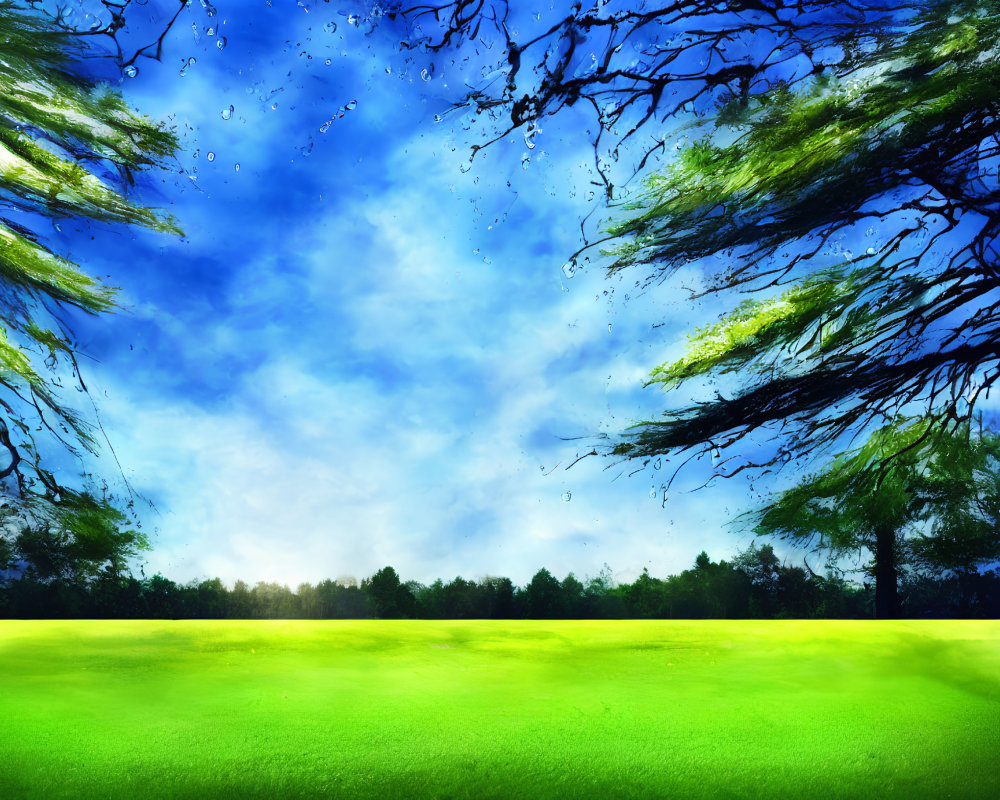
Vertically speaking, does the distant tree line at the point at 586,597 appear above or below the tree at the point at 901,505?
below

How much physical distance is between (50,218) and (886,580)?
12.0 m

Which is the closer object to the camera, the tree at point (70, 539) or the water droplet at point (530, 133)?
the water droplet at point (530, 133)

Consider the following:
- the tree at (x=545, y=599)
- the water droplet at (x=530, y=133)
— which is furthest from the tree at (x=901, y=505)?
the water droplet at (x=530, y=133)

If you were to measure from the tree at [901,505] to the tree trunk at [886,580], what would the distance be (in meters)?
0.01

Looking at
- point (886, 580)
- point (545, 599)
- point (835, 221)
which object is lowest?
point (545, 599)

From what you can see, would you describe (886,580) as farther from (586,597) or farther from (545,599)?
(545,599)

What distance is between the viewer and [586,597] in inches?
402

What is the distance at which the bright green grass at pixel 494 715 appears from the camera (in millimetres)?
3713

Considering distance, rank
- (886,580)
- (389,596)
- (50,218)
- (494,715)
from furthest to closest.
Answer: (389,596)
(886,580)
(50,218)
(494,715)

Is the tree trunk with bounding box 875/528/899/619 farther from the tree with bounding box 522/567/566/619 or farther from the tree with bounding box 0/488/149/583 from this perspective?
the tree with bounding box 0/488/149/583

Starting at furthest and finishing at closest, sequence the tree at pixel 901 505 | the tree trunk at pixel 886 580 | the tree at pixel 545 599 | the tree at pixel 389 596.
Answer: the tree at pixel 389 596 → the tree at pixel 545 599 → the tree trunk at pixel 886 580 → the tree at pixel 901 505

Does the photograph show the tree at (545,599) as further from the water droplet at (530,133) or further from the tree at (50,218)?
the water droplet at (530,133)

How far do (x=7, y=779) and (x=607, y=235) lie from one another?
614 cm

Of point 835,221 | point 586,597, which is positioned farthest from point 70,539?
point 835,221
